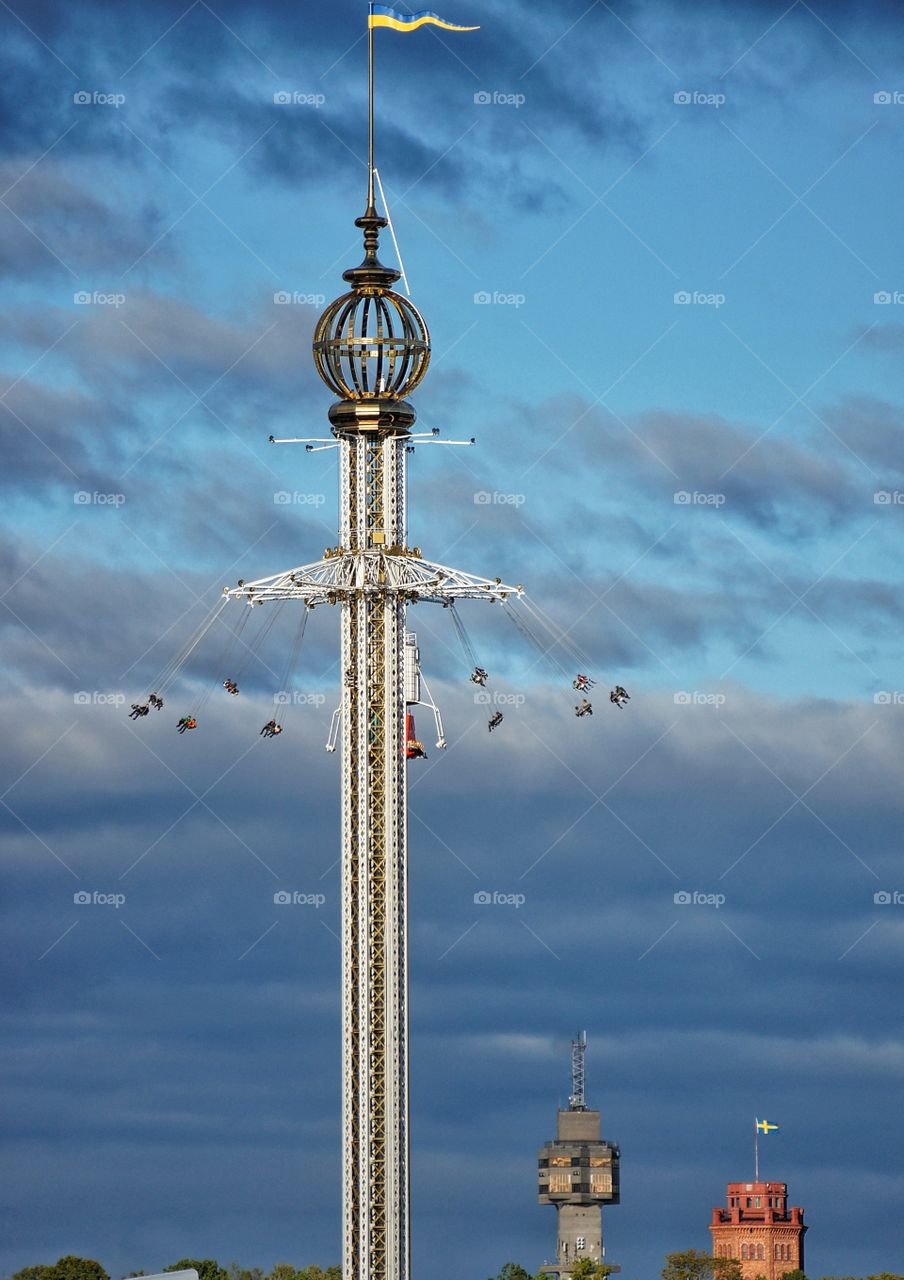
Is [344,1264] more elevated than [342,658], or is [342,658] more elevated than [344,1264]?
[342,658]

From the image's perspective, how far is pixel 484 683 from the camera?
445 feet

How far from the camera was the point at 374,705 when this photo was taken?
5576 inches

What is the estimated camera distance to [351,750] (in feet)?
464

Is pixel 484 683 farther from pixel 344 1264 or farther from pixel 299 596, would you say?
pixel 344 1264

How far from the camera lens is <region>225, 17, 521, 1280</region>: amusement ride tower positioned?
139250 mm

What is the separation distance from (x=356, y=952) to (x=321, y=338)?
84.6ft

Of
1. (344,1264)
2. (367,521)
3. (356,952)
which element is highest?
(367,521)

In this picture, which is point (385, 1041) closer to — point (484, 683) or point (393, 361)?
point (484, 683)

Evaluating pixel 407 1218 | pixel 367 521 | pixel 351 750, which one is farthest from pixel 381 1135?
pixel 367 521

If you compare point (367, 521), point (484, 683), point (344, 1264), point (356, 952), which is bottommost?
point (344, 1264)

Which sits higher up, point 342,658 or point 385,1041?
point 342,658

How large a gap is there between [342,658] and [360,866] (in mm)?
8690

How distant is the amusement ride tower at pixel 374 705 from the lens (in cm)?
13925

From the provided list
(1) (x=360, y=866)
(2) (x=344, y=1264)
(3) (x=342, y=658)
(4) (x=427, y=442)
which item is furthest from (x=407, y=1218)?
(4) (x=427, y=442)
